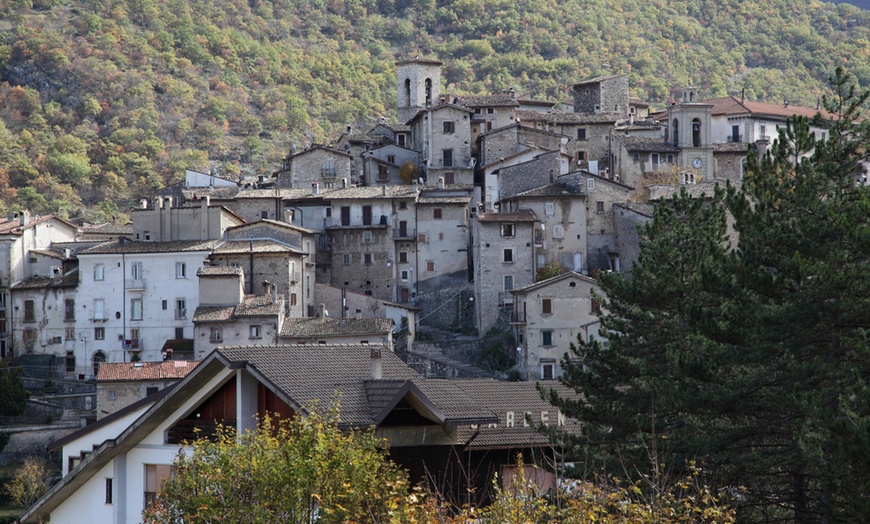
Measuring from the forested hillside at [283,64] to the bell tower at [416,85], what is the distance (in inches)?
1055

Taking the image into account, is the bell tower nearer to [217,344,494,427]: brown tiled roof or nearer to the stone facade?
the stone facade

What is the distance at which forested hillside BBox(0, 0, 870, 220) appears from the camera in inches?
5069

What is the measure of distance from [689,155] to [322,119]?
68.5 metres

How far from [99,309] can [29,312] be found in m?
4.37

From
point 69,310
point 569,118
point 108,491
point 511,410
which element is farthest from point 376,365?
point 569,118

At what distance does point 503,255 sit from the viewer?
71.0m

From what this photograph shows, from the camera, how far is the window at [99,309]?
71000 mm

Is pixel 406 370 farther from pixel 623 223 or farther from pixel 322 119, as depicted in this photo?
pixel 322 119

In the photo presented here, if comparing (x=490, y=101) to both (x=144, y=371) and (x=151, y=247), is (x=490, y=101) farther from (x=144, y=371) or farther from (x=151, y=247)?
(x=144, y=371)

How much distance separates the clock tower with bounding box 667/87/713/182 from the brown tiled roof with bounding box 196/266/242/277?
88.4 ft

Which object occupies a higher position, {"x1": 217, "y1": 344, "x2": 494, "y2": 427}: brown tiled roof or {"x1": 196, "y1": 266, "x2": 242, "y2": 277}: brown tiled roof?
{"x1": 196, "y1": 266, "x2": 242, "y2": 277}: brown tiled roof

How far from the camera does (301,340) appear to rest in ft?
211

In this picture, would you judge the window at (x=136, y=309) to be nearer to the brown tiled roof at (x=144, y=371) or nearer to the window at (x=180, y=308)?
the window at (x=180, y=308)

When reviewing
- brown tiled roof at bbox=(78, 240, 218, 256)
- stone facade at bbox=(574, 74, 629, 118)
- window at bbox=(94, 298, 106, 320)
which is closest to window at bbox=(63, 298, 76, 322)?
window at bbox=(94, 298, 106, 320)
